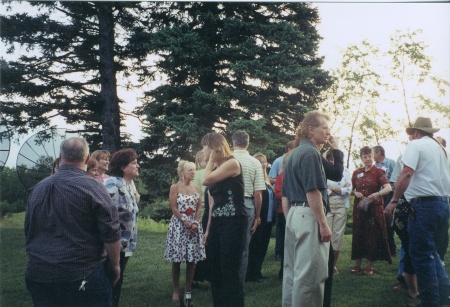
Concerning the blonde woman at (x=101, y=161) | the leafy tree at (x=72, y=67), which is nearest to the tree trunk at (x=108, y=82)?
the leafy tree at (x=72, y=67)

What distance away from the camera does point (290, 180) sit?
387 cm

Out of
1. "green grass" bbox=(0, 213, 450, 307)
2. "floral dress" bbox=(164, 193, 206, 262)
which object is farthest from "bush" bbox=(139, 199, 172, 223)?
"floral dress" bbox=(164, 193, 206, 262)

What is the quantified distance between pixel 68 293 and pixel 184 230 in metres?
2.84

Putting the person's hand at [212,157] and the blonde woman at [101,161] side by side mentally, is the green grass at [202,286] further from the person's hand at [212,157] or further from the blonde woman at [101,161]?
the person's hand at [212,157]

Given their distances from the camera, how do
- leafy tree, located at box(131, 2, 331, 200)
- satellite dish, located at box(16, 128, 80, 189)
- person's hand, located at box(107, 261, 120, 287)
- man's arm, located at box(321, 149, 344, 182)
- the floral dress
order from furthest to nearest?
1. leafy tree, located at box(131, 2, 331, 200)
2. satellite dish, located at box(16, 128, 80, 189)
3. the floral dress
4. man's arm, located at box(321, 149, 344, 182)
5. person's hand, located at box(107, 261, 120, 287)

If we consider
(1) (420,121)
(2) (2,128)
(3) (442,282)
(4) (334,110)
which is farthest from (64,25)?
(4) (334,110)

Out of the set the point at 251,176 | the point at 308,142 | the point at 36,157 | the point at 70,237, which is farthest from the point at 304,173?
the point at 36,157

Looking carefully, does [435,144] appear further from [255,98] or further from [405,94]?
[405,94]

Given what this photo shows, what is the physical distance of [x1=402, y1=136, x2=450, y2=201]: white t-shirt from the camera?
460cm

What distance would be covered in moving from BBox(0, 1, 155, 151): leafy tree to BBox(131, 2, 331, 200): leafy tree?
Result: 1.12 meters

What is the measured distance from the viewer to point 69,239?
2965mm

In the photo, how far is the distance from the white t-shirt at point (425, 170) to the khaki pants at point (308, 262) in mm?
1466

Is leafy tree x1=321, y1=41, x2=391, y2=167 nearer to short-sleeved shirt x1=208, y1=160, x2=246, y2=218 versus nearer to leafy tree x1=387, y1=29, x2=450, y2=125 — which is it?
leafy tree x1=387, y1=29, x2=450, y2=125

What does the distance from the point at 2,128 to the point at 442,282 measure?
996cm
